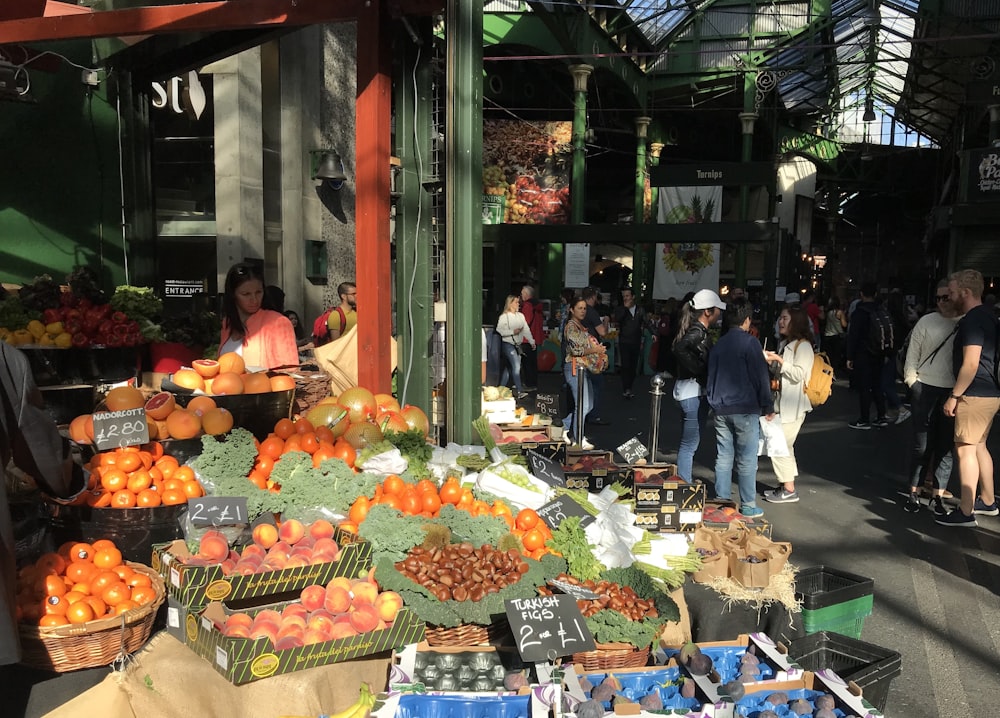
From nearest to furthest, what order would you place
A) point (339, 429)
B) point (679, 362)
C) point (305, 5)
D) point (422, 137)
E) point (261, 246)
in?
point (339, 429)
point (305, 5)
point (422, 137)
point (679, 362)
point (261, 246)

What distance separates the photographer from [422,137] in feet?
21.6

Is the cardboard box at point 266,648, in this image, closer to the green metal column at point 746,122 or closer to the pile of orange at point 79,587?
the pile of orange at point 79,587

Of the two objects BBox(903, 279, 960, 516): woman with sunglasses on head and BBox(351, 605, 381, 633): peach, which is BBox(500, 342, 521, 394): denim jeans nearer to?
BBox(903, 279, 960, 516): woman with sunglasses on head

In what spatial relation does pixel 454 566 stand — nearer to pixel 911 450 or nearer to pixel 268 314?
pixel 268 314

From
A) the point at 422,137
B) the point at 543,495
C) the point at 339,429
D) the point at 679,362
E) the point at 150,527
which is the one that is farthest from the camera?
the point at 679,362

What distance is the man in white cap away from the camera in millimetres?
6910

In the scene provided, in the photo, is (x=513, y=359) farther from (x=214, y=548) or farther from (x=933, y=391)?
(x=214, y=548)

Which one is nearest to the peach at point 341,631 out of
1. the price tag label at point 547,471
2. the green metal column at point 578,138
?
the price tag label at point 547,471

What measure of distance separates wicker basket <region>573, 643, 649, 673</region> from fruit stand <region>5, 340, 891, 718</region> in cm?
1

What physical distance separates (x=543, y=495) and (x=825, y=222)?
43.8 meters

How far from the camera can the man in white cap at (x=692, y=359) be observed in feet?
22.7

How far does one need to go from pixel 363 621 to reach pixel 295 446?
1.70m

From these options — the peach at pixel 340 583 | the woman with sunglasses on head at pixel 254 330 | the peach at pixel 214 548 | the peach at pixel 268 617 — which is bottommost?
the peach at pixel 268 617

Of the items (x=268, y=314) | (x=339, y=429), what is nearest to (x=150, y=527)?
(x=339, y=429)
